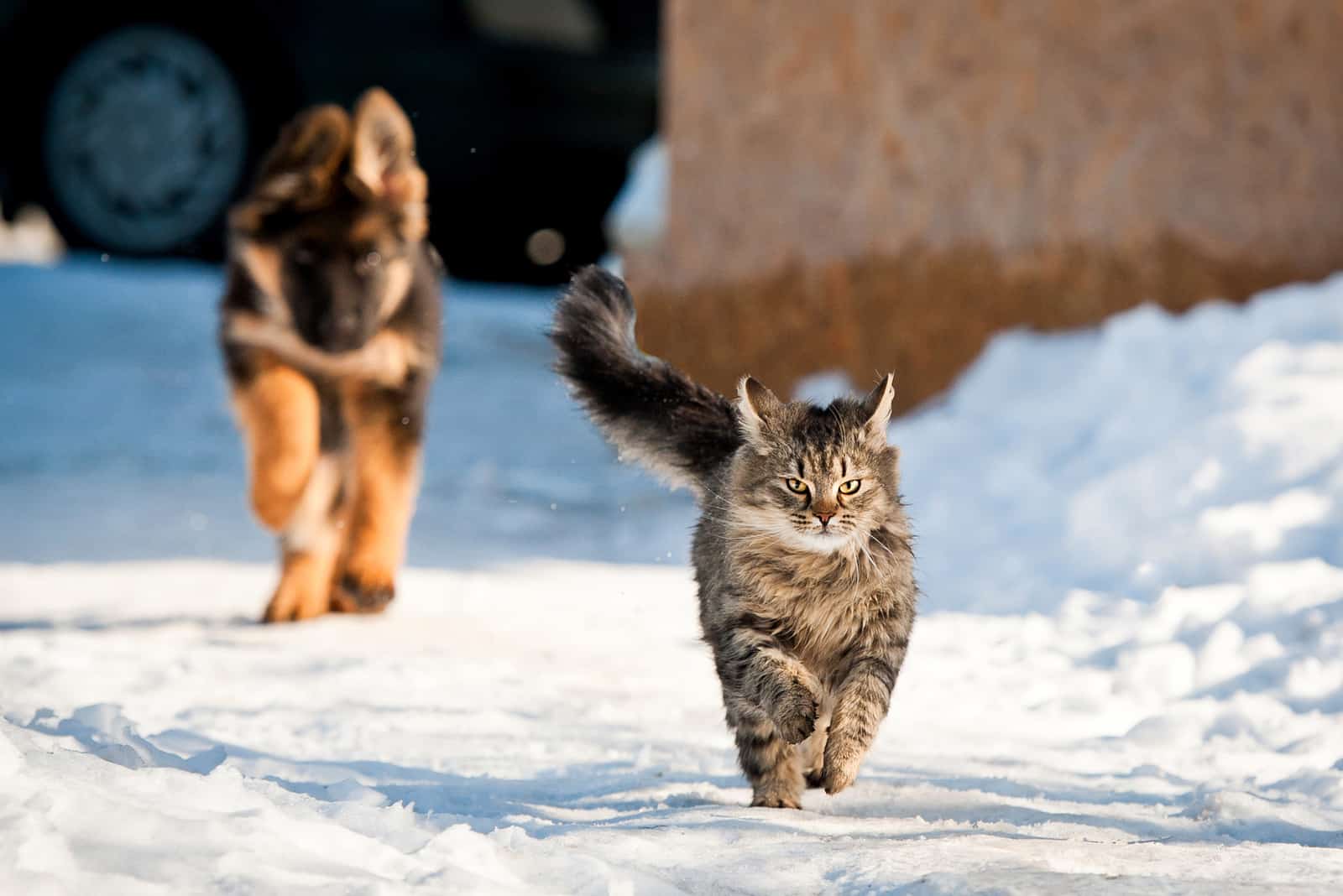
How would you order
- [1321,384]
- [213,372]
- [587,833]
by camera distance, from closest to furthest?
[587,833] < [1321,384] < [213,372]

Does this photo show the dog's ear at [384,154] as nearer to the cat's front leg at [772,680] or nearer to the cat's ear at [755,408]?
the cat's ear at [755,408]

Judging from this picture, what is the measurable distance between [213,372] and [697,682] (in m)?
5.82

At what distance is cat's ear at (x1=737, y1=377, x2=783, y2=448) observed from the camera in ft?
10.4

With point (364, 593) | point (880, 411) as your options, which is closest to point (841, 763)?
point (880, 411)

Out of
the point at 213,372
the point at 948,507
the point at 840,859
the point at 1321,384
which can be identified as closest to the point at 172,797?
the point at 840,859

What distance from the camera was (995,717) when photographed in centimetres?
421

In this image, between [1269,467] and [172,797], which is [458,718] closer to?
[172,797]

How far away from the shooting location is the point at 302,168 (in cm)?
510

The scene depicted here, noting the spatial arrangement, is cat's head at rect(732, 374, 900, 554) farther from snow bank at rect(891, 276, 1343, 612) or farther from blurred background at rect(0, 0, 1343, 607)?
blurred background at rect(0, 0, 1343, 607)

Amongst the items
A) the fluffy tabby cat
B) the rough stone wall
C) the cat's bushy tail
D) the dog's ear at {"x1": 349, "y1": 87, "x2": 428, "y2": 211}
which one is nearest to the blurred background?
the rough stone wall

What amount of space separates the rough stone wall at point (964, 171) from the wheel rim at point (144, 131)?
260 centimetres

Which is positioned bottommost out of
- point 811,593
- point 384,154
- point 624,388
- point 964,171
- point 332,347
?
point 811,593

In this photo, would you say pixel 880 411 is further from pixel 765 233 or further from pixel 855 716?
pixel 765 233

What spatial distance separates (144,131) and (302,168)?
458 centimetres
